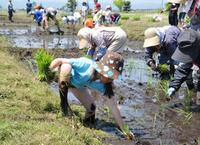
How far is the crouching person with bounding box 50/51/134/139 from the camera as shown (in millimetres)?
4676

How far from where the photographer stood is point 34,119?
456 cm

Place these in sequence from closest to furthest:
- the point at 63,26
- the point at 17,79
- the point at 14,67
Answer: the point at 17,79 < the point at 14,67 < the point at 63,26

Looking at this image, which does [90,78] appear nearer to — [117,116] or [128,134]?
[117,116]

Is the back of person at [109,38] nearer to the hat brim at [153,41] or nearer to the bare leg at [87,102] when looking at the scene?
the hat brim at [153,41]

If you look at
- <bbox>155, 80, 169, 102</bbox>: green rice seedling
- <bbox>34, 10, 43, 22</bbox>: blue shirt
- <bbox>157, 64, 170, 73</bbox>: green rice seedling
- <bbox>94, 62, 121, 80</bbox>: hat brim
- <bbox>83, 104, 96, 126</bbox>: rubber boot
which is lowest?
<bbox>34, 10, 43, 22</bbox>: blue shirt

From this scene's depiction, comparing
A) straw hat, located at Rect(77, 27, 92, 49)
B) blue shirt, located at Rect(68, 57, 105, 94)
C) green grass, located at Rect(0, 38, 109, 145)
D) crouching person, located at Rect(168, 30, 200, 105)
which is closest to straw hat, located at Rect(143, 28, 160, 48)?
straw hat, located at Rect(77, 27, 92, 49)

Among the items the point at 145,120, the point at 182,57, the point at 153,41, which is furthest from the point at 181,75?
the point at 153,41

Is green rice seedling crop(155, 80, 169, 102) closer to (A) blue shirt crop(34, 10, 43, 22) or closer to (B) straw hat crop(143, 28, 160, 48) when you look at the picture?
(B) straw hat crop(143, 28, 160, 48)

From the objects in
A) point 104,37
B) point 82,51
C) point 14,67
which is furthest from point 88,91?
point 82,51

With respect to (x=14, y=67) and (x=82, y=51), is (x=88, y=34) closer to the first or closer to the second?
(x=14, y=67)

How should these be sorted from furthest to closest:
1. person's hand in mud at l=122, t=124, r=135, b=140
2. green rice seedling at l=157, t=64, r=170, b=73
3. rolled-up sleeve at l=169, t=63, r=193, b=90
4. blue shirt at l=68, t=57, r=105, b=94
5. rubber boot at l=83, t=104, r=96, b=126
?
green rice seedling at l=157, t=64, r=170, b=73, rolled-up sleeve at l=169, t=63, r=193, b=90, rubber boot at l=83, t=104, r=96, b=126, blue shirt at l=68, t=57, r=105, b=94, person's hand in mud at l=122, t=124, r=135, b=140

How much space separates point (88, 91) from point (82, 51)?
295 inches

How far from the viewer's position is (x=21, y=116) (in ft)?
15.1

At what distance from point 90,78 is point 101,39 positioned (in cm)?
222
